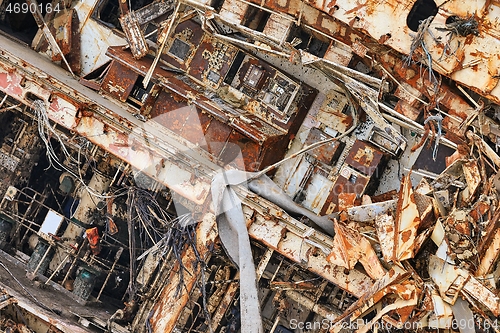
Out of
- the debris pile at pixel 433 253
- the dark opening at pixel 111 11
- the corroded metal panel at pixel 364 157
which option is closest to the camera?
the debris pile at pixel 433 253

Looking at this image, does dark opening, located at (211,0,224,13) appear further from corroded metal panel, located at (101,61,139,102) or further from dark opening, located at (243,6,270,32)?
corroded metal panel, located at (101,61,139,102)

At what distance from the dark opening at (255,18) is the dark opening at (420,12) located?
2.19m

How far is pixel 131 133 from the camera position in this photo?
893cm

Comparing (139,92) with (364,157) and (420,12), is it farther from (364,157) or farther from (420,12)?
(420,12)

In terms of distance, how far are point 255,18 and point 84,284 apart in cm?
486

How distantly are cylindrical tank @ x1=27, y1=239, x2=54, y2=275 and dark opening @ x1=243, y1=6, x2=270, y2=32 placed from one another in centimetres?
468

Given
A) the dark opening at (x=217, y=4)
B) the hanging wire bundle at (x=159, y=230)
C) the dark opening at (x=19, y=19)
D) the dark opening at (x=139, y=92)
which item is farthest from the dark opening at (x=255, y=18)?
the dark opening at (x=19, y=19)

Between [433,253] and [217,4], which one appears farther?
[217,4]

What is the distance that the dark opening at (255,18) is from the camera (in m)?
10.3

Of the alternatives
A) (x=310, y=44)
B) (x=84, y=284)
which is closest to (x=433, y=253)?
(x=310, y=44)

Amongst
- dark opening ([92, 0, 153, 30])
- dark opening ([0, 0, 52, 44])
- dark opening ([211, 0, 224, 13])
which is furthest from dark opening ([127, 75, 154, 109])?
dark opening ([0, 0, 52, 44])

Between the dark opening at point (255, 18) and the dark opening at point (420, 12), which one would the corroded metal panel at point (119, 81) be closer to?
the dark opening at point (255, 18)

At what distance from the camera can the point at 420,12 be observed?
9727 mm

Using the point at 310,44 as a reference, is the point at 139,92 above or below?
below
